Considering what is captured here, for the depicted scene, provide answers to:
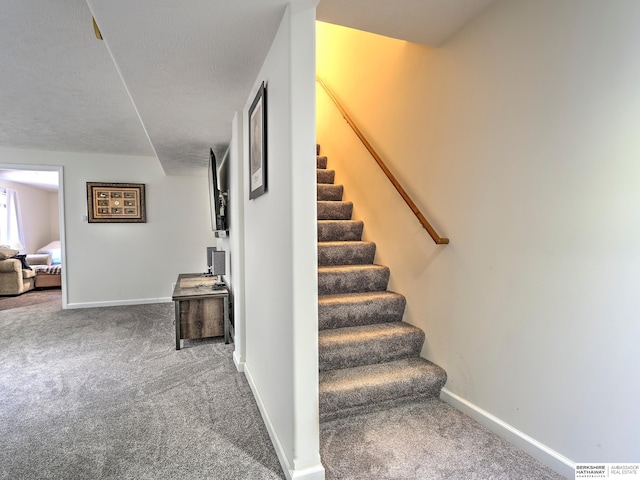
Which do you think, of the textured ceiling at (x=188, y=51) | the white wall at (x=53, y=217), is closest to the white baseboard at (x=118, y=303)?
the textured ceiling at (x=188, y=51)

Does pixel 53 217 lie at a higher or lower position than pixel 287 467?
higher

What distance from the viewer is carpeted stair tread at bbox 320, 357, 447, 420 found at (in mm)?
1896

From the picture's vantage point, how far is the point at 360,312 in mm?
2395

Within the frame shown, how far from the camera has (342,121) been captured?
11.3 feet

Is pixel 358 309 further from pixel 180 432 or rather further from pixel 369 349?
pixel 180 432

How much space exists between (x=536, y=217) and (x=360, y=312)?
1.27 meters

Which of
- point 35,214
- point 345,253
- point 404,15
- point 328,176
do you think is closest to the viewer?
point 404,15

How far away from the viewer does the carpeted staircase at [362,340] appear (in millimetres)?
1957

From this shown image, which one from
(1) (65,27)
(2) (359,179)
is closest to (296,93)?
(1) (65,27)

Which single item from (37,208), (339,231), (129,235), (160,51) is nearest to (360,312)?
(339,231)

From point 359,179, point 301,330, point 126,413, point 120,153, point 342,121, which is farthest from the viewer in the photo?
point 120,153

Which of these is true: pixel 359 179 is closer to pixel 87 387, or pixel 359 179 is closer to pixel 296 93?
pixel 296 93

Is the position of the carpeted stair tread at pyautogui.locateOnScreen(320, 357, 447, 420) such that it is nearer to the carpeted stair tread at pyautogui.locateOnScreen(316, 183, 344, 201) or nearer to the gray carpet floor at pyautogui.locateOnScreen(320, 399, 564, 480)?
the gray carpet floor at pyautogui.locateOnScreen(320, 399, 564, 480)

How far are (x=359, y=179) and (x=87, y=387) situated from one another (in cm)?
268
